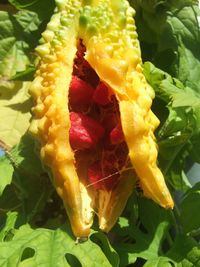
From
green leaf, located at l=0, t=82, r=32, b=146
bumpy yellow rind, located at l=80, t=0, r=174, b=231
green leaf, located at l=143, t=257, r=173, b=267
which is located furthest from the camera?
green leaf, located at l=0, t=82, r=32, b=146

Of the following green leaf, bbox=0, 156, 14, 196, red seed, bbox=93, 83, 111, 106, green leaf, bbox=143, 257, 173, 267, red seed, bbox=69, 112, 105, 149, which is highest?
red seed, bbox=93, 83, 111, 106

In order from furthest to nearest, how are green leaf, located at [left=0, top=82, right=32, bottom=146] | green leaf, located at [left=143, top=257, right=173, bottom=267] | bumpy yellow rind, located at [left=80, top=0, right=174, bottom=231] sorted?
green leaf, located at [left=0, top=82, right=32, bottom=146] < green leaf, located at [left=143, top=257, right=173, bottom=267] < bumpy yellow rind, located at [left=80, top=0, right=174, bottom=231]

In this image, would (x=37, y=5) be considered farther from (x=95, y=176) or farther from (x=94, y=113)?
(x=95, y=176)

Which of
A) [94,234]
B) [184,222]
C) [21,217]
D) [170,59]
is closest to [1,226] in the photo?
[21,217]

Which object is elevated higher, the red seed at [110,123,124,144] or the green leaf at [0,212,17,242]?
the red seed at [110,123,124,144]

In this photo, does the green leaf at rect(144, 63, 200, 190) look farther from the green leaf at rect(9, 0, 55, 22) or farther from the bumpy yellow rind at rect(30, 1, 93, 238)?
the green leaf at rect(9, 0, 55, 22)

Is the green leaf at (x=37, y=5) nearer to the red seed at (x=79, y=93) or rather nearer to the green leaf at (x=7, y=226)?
the red seed at (x=79, y=93)

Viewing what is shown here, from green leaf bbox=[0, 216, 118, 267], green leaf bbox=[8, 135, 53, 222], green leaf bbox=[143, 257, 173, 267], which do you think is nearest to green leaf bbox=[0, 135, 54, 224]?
green leaf bbox=[8, 135, 53, 222]

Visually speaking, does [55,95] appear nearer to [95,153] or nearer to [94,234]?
[95,153]
